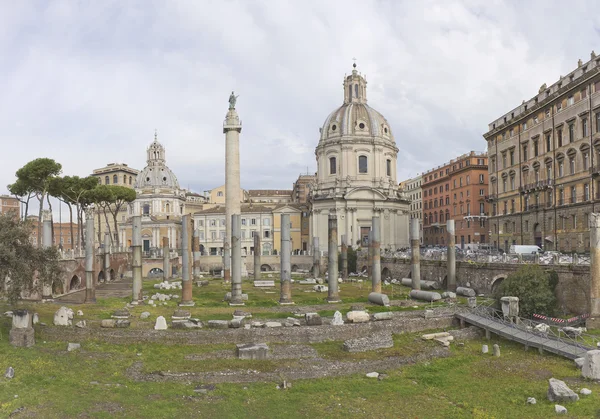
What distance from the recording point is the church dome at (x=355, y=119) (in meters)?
78.9

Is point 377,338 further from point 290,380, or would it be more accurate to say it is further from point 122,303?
point 122,303

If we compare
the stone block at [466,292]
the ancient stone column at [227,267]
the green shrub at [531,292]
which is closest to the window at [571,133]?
the stone block at [466,292]

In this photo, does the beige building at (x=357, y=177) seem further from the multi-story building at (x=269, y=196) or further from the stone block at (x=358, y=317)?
the stone block at (x=358, y=317)

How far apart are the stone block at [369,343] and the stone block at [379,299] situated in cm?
954

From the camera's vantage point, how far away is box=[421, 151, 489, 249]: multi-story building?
7050cm

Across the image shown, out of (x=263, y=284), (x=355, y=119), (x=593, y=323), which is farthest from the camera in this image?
(x=355, y=119)

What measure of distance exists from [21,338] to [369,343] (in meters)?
13.8

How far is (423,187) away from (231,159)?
49094 mm

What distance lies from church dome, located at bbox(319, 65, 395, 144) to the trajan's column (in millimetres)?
28540

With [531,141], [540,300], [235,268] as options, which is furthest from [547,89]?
[235,268]

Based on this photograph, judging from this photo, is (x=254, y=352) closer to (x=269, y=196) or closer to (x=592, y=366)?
(x=592, y=366)

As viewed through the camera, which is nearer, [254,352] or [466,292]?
[254,352]

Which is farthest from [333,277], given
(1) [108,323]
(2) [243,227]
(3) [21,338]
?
(2) [243,227]

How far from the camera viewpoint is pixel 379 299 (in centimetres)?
3203
